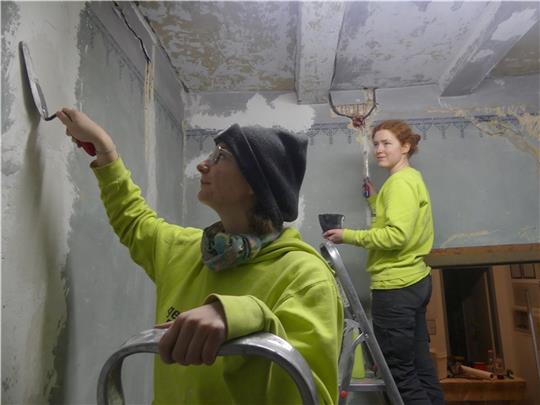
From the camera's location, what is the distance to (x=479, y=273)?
12.7ft

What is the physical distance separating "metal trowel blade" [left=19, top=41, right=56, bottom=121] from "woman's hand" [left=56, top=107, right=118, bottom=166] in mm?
25

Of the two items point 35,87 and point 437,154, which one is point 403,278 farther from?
point 35,87

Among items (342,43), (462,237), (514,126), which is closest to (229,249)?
(342,43)

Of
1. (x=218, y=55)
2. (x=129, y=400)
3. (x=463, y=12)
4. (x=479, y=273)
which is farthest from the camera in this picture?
(x=479, y=273)

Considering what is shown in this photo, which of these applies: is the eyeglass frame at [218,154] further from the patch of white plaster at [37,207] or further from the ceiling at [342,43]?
the ceiling at [342,43]


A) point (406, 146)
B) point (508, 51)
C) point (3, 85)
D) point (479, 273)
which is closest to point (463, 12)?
point (508, 51)

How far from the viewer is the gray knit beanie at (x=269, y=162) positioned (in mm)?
851

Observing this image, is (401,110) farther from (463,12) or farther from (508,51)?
(463,12)

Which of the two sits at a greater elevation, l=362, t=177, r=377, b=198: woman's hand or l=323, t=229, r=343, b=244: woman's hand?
l=362, t=177, r=377, b=198: woman's hand

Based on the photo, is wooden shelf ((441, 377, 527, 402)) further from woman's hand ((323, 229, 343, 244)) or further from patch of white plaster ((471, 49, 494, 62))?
patch of white plaster ((471, 49, 494, 62))

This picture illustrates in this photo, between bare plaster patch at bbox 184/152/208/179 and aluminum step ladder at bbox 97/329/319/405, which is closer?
aluminum step ladder at bbox 97/329/319/405

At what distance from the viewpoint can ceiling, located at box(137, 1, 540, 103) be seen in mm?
1567

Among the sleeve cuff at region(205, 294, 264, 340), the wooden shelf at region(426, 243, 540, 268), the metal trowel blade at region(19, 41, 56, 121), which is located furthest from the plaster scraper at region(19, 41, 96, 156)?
the wooden shelf at region(426, 243, 540, 268)

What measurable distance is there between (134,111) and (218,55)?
1.96ft
